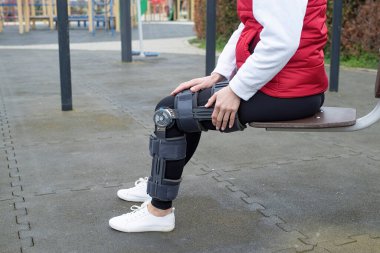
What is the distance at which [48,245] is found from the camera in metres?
2.20

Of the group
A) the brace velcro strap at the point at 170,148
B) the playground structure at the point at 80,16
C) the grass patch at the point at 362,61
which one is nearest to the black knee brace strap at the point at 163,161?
the brace velcro strap at the point at 170,148

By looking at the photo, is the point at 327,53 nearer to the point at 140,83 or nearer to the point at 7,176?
the point at 140,83

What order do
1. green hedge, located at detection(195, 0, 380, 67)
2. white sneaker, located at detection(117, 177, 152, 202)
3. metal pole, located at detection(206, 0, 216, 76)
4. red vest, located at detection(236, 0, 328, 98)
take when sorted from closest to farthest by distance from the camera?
red vest, located at detection(236, 0, 328, 98), white sneaker, located at detection(117, 177, 152, 202), metal pole, located at detection(206, 0, 216, 76), green hedge, located at detection(195, 0, 380, 67)

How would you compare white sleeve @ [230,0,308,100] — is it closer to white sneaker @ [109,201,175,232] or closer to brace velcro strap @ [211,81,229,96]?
brace velcro strap @ [211,81,229,96]

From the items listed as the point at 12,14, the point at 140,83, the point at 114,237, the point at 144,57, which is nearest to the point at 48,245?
the point at 114,237

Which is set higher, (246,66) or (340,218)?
(246,66)

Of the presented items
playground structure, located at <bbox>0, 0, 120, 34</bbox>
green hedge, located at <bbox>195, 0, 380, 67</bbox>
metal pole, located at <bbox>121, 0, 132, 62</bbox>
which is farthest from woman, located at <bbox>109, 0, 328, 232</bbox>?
playground structure, located at <bbox>0, 0, 120, 34</bbox>

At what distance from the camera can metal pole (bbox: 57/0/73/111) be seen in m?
4.75

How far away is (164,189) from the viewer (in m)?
2.23

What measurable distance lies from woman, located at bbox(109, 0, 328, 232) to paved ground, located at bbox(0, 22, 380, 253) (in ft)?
0.73

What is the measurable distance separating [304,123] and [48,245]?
1.14 m

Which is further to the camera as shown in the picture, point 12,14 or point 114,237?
point 12,14

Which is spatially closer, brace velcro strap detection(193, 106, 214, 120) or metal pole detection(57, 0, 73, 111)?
brace velcro strap detection(193, 106, 214, 120)

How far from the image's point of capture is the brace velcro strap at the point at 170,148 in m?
2.17
